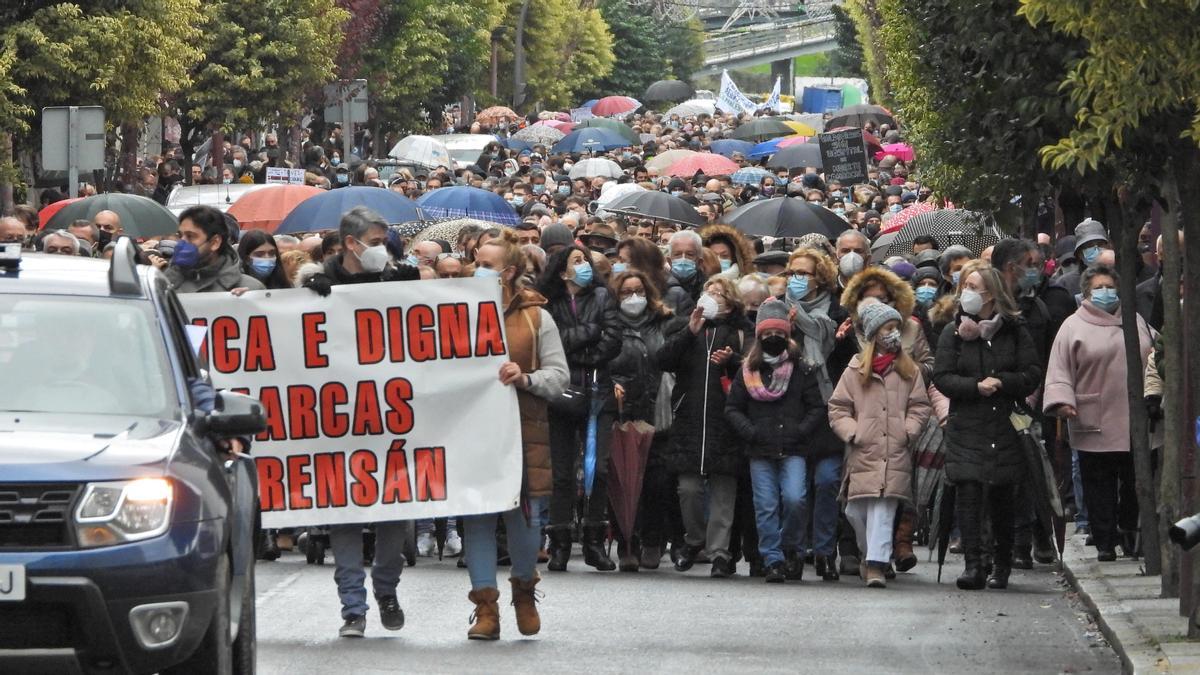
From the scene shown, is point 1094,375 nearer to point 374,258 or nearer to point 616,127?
point 374,258

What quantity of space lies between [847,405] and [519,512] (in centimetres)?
342

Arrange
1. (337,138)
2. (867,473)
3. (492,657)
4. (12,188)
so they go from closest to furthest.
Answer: (492,657)
(867,473)
(12,188)
(337,138)

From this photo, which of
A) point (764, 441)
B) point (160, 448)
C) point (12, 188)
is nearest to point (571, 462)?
point (764, 441)

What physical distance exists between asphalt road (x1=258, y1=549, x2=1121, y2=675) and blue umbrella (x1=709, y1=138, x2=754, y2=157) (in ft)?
142

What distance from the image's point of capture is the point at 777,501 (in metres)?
14.3

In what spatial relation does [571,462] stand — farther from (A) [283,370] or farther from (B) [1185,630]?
(B) [1185,630]

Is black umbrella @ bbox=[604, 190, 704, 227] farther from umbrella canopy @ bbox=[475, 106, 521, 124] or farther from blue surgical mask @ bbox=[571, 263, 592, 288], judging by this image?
umbrella canopy @ bbox=[475, 106, 521, 124]

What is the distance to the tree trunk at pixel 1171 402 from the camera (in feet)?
41.7

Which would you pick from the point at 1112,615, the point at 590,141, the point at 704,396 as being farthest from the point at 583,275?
the point at 590,141

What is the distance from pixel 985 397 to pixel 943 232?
7.45 metres

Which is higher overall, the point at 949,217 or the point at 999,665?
the point at 949,217

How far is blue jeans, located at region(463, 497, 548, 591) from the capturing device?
11180 millimetres

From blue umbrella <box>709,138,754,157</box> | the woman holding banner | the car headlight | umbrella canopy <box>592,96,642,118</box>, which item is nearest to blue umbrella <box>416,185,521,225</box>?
the woman holding banner

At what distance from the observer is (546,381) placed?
37.5ft
